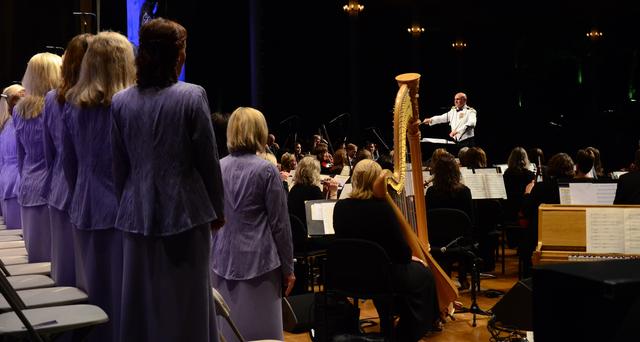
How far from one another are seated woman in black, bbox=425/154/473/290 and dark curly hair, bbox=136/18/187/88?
4.10 m

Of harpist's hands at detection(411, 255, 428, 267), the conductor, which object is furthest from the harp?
the conductor

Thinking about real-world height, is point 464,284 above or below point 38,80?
below

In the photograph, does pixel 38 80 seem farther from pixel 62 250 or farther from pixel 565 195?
pixel 565 195

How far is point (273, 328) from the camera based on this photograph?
4.00m

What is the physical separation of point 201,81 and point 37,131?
9.71 m

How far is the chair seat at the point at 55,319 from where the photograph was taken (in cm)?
246

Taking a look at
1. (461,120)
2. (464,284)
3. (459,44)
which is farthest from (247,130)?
(459,44)

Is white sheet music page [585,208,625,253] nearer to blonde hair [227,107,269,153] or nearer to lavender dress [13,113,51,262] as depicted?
blonde hair [227,107,269,153]

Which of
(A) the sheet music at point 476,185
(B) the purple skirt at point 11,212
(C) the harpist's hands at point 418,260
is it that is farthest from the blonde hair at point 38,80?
(A) the sheet music at point 476,185

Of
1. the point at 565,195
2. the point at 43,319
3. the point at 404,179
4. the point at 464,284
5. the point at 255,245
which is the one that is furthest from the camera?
the point at 464,284

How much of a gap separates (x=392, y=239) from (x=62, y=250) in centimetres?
212

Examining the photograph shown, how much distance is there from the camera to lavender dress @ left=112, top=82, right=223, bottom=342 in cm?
280

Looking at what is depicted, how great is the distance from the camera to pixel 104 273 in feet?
10.3

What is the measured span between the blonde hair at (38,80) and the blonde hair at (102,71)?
946 millimetres
